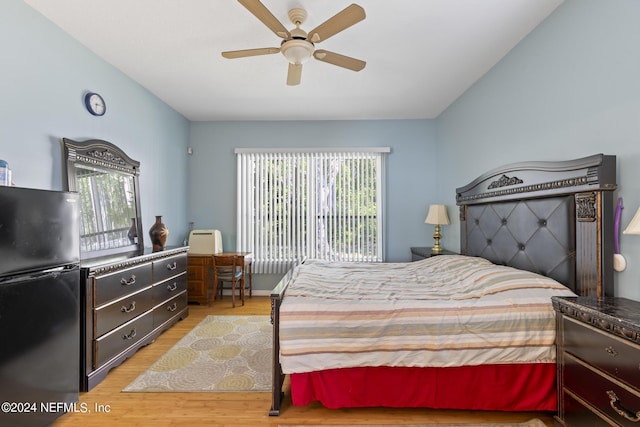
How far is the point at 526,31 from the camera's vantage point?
2262 mm

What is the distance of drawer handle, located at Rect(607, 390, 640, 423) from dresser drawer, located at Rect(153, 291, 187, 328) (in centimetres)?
326

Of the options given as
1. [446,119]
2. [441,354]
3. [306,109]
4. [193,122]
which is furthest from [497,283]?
[193,122]

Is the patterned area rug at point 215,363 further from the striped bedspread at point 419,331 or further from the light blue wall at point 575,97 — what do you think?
the light blue wall at point 575,97

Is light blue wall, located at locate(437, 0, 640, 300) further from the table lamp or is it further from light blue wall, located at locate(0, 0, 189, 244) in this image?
light blue wall, located at locate(0, 0, 189, 244)

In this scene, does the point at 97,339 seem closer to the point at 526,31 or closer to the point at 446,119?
the point at 526,31

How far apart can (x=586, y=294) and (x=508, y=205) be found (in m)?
0.91

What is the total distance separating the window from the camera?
14.0 feet

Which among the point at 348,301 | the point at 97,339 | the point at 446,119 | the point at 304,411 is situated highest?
the point at 446,119

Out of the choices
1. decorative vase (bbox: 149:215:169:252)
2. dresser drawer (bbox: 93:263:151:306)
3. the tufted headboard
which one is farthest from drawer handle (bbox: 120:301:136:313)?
the tufted headboard

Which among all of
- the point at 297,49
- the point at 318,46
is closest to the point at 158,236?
the point at 297,49

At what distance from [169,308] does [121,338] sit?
736mm

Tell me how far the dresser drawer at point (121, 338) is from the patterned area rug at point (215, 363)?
0.93 ft

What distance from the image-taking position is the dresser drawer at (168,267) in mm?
2850

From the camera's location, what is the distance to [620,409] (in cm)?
123
